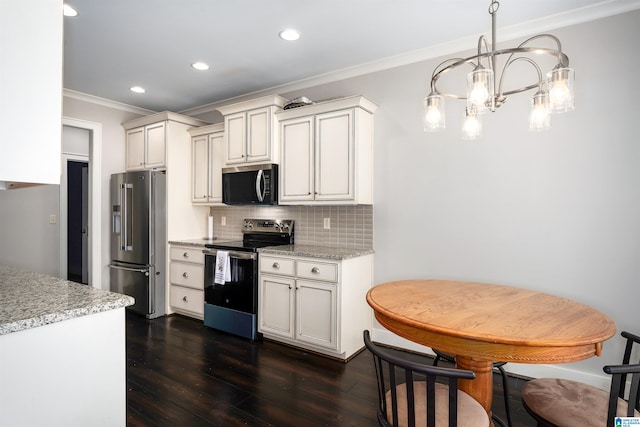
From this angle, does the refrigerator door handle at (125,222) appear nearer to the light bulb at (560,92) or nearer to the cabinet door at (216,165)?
the cabinet door at (216,165)

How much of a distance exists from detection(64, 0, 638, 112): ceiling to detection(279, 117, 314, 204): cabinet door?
58cm

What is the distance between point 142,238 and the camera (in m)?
3.94

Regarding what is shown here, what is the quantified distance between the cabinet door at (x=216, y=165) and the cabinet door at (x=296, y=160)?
3.11 feet

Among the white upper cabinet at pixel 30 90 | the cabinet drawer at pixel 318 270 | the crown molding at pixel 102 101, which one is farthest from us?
the crown molding at pixel 102 101

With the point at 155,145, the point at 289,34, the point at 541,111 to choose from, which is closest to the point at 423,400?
the point at 541,111

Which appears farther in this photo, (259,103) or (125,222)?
(125,222)

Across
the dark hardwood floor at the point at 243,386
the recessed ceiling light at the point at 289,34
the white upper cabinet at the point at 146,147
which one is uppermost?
the recessed ceiling light at the point at 289,34

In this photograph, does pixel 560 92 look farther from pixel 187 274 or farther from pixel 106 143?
pixel 106 143

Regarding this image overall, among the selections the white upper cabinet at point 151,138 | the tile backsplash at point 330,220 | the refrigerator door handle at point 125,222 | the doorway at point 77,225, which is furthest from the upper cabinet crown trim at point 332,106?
the doorway at point 77,225

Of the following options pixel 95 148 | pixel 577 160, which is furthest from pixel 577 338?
pixel 95 148

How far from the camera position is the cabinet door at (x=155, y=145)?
4086 mm

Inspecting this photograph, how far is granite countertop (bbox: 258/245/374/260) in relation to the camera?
9.54 feet

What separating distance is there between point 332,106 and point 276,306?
6.20 feet

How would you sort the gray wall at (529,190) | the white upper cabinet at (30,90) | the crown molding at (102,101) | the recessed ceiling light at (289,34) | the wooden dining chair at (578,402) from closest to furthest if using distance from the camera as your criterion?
the white upper cabinet at (30,90), the wooden dining chair at (578,402), the gray wall at (529,190), the recessed ceiling light at (289,34), the crown molding at (102,101)
